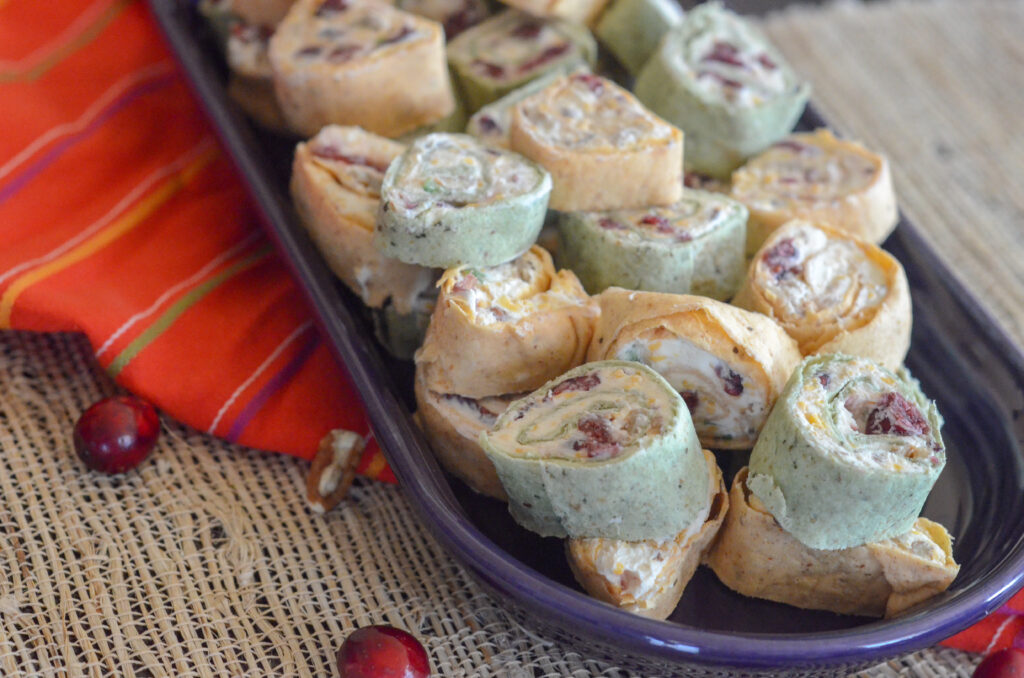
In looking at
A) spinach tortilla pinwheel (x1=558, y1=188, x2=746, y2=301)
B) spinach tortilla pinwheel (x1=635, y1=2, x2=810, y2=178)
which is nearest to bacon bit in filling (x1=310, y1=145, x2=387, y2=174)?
spinach tortilla pinwheel (x1=558, y1=188, x2=746, y2=301)

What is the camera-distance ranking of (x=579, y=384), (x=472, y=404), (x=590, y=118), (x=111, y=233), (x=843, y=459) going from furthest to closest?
1. (x=111, y=233)
2. (x=590, y=118)
3. (x=472, y=404)
4. (x=579, y=384)
5. (x=843, y=459)

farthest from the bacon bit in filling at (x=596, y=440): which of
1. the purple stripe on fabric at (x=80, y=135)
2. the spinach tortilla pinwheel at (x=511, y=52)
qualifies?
the purple stripe on fabric at (x=80, y=135)

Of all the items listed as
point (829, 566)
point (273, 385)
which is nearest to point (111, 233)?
point (273, 385)

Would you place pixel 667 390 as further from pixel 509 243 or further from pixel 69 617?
pixel 69 617

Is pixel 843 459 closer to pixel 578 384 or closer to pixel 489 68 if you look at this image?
pixel 578 384

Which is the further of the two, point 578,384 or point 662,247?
point 662,247

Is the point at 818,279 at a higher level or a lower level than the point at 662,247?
lower

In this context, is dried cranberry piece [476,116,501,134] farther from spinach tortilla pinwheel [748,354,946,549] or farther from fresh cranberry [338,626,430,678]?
fresh cranberry [338,626,430,678]
